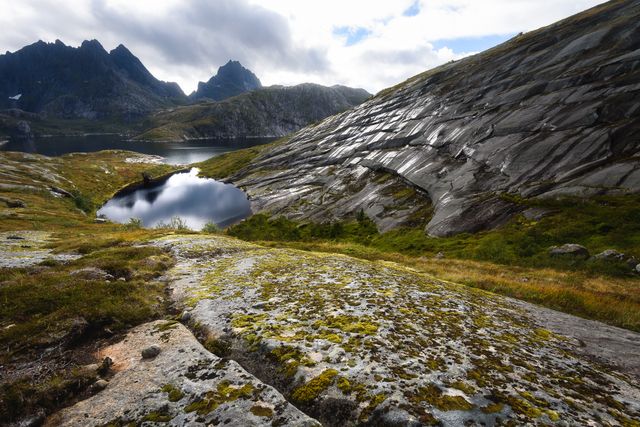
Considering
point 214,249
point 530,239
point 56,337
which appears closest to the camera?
point 56,337

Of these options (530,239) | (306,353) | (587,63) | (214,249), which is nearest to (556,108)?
(587,63)

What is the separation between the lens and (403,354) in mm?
9578

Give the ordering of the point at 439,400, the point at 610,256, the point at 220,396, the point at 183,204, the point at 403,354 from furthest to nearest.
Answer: the point at 183,204 → the point at 610,256 → the point at 403,354 → the point at 220,396 → the point at 439,400

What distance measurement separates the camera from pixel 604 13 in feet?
291

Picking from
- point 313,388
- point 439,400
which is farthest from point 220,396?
point 439,400

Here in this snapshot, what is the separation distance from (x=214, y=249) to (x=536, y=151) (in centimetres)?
5775

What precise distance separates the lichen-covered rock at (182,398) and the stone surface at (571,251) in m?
39.6

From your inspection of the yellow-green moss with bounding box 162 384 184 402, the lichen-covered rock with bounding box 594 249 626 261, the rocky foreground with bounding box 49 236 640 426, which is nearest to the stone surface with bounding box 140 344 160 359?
the rocky foreground with bounding box 49 236 640 426

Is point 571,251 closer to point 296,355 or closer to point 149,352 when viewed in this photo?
point 296,355

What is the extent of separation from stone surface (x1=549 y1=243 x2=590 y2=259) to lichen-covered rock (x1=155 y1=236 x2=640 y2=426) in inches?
1006

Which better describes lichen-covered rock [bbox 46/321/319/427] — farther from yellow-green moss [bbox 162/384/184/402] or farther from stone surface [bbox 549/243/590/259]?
stone surface [bbox 549/243/590/259]

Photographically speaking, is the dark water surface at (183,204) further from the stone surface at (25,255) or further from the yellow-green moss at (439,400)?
the yellow-green moss at (439,400)

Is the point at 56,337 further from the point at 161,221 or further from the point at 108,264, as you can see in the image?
the point at 161,221

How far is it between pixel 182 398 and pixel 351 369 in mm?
4464
